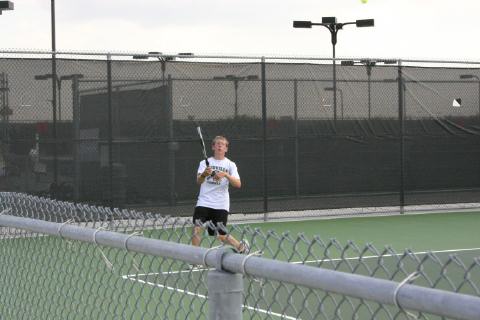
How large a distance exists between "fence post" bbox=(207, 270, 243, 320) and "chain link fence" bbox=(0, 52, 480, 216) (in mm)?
12204

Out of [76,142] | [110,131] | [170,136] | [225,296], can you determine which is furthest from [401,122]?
[225,296]

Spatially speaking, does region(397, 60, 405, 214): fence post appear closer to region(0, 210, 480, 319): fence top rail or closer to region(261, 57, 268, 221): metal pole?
region(261, 57, 268, 221): metal pole

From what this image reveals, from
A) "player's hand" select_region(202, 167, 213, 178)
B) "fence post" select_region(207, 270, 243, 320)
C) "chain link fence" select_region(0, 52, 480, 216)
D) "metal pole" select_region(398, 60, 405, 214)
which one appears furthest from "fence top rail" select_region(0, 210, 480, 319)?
"metal pole" select_region(398, 60, 405, 214)

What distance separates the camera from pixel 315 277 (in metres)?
2.60

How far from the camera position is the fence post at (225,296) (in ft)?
9.77

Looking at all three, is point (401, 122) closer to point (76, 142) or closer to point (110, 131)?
point (110, 131)

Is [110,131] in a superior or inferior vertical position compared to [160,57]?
inferior

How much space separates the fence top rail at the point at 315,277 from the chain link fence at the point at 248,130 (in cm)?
1121

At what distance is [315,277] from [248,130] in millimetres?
14063

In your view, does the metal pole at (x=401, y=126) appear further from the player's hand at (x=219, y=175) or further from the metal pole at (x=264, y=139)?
the player's hand at (x=219, y=175)

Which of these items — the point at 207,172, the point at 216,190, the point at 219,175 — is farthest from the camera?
the point at 216,190

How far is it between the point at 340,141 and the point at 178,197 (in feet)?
11.1

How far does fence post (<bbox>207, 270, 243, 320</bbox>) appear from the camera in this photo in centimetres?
298

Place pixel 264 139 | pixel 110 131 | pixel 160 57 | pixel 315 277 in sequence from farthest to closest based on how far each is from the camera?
pixel 264 139 < pixel 160 57 < pixel 110 131 < pixel 315 277
